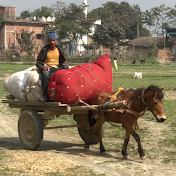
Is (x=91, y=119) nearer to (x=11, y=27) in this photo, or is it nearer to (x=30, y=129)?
(x=30, y=129)

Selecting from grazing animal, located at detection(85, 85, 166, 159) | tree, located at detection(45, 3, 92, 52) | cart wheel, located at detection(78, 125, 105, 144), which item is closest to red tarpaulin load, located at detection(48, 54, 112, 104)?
grazing animal, located at detection(85, 85, 166, 159)

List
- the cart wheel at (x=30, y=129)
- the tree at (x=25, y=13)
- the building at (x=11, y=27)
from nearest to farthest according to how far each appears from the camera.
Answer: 1. the cart wheel at (x=30, y=129)
2. the building at (x=11, y=27)
3. the tree at (x=25, y=13)

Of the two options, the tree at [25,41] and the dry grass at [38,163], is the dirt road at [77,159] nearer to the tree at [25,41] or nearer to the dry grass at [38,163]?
the dry grass at [38,163]

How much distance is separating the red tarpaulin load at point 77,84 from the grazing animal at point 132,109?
10.2 inches

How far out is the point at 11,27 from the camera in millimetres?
65062

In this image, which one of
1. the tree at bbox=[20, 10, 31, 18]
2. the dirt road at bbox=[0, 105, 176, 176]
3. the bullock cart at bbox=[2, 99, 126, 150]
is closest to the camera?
the dirt road at bbox=[0, 105, 176, 176]

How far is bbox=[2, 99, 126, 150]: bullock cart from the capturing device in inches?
332

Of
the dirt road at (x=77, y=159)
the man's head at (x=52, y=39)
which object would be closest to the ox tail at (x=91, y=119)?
the dirt road at (x=77, y=159)

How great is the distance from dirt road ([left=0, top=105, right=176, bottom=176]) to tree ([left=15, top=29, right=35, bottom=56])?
54003mm

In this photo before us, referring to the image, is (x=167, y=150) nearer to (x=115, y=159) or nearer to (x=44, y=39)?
(x=115, y=159)

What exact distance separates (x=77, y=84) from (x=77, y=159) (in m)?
1.54

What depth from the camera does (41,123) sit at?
9.00 metres

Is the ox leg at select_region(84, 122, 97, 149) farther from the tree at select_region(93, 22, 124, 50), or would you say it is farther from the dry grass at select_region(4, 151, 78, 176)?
the tree at select_region(93, 22, 124, 50)

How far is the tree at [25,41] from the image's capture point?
63562 mm
